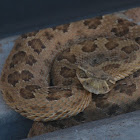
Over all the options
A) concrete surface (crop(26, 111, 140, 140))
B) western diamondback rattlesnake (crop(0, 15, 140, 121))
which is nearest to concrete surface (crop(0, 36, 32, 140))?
western diamondback rattlesnake (crop(0, 15, 140, 121))

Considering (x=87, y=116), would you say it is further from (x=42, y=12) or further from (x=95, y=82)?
(x=42, y=12)

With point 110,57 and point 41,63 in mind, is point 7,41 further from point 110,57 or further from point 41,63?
point 110,57

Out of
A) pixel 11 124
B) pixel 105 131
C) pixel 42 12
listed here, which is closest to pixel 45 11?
pixel 42 12

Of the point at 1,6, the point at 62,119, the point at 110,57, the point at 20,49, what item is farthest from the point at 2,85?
the point at 110,57

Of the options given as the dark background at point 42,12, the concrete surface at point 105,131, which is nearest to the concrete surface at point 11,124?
the dark background at point 42,12

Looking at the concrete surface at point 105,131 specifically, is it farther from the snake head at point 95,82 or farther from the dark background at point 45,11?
the dark background at point 45,11

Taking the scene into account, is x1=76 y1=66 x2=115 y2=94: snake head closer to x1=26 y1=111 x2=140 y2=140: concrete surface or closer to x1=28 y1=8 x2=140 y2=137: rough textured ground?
x1=28 y1=8 x2=140 y2=137: rough textured ground
